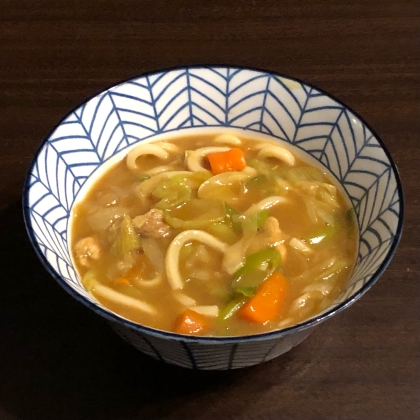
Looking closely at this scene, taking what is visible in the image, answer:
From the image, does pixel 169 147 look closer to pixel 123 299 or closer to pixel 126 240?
pixel 126 240

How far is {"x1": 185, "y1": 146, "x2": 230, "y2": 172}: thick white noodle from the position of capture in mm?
1962

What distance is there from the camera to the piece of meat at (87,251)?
162 cm

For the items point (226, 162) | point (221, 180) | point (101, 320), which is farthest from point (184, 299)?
point (226, 162)

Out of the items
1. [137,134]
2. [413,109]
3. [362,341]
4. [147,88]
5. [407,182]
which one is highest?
[147,88]

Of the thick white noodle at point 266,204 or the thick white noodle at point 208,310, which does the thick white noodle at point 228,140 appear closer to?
the thick white noodle at point 266,204

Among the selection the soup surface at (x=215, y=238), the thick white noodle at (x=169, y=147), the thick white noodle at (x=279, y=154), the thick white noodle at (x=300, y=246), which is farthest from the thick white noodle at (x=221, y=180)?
the thick white noodle at (x=300, y=246)

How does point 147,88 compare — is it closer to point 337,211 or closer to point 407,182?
point 337,211

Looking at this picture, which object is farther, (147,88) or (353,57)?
(353,57)

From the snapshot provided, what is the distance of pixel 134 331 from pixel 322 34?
7.64ft

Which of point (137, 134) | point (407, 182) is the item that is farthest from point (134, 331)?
point (407, 182)

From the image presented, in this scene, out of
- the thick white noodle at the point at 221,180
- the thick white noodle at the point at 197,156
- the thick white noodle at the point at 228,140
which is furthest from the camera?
the thick white noodle at the point at 228,140

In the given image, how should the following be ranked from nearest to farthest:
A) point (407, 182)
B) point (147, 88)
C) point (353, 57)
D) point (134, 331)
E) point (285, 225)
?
point (134, 331)
point (285, 225)
point (147, 88)
point (407, 182)
point (353, 57)

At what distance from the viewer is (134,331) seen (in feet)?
4.06

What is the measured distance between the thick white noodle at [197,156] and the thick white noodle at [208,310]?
0.63 m
